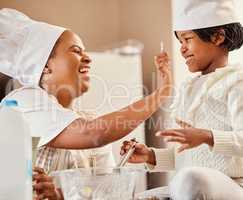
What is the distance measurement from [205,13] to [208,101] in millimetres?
187

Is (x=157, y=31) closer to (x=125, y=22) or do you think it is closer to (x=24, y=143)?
(x=125, y=22)

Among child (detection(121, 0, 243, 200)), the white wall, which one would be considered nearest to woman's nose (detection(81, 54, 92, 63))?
child (detection(121, 0, 243, 200))

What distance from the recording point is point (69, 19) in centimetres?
119

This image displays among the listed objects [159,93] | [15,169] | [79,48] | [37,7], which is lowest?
[15,169]

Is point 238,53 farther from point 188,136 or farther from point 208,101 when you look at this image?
point 188,136

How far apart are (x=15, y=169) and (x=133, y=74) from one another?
0.52 metres

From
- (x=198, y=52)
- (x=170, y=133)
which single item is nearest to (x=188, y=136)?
(x=170, y=133)

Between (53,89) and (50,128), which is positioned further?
(53,89)

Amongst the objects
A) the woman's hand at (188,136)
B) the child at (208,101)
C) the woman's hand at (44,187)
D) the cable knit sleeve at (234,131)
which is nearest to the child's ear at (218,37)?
the child at (208,101)

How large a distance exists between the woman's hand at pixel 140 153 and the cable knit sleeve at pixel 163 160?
10mm

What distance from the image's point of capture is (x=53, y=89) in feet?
3.59

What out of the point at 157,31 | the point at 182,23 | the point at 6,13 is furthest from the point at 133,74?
the point at 6,13

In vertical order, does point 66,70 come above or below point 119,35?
below

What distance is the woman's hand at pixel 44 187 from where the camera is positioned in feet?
3.08
